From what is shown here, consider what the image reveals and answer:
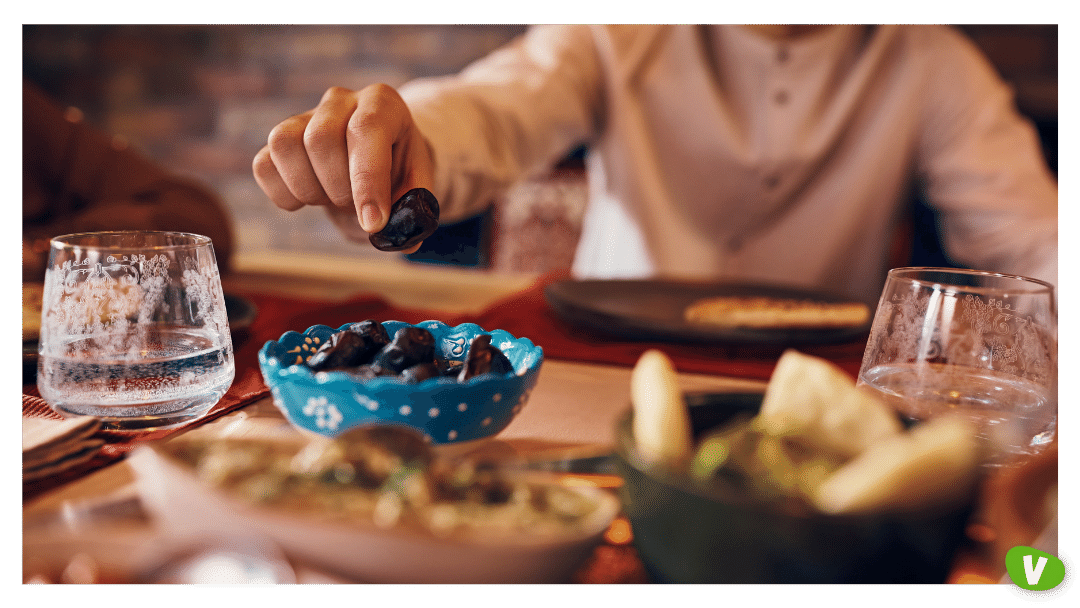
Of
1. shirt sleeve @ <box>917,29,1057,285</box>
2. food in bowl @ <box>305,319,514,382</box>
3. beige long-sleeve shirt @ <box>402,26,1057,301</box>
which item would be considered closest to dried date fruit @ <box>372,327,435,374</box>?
food in bowl @ <box>305,319,514,382</box>

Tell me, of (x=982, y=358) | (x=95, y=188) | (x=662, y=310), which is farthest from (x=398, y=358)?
(x=95, y=188)

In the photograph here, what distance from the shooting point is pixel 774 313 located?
0.60 meters

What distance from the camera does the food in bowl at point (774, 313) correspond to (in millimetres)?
581

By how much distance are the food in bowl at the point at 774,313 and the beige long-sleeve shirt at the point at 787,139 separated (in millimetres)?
316

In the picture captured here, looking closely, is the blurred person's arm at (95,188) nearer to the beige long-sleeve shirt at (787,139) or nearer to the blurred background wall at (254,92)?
the beige long-sleeve shirt at (787,139)

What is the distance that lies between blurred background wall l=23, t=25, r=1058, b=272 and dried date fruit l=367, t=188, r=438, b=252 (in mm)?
1247

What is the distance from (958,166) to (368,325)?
952 mm

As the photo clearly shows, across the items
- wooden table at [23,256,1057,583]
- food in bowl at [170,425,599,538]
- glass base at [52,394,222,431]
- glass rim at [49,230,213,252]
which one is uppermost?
glass rim at [49,230,213,252]

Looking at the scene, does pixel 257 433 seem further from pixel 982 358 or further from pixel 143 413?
pixel 982 358

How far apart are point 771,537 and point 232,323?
1.21ft

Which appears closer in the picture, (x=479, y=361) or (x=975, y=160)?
(x=479, y=361)

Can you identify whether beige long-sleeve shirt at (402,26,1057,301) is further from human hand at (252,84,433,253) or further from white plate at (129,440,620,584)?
white plate at (129,440,620,584)

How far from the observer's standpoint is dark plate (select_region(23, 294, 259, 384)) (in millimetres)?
383

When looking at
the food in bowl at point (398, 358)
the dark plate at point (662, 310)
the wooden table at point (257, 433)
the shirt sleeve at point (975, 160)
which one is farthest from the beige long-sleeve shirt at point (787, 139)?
the food in bowl at point (398, 358)
